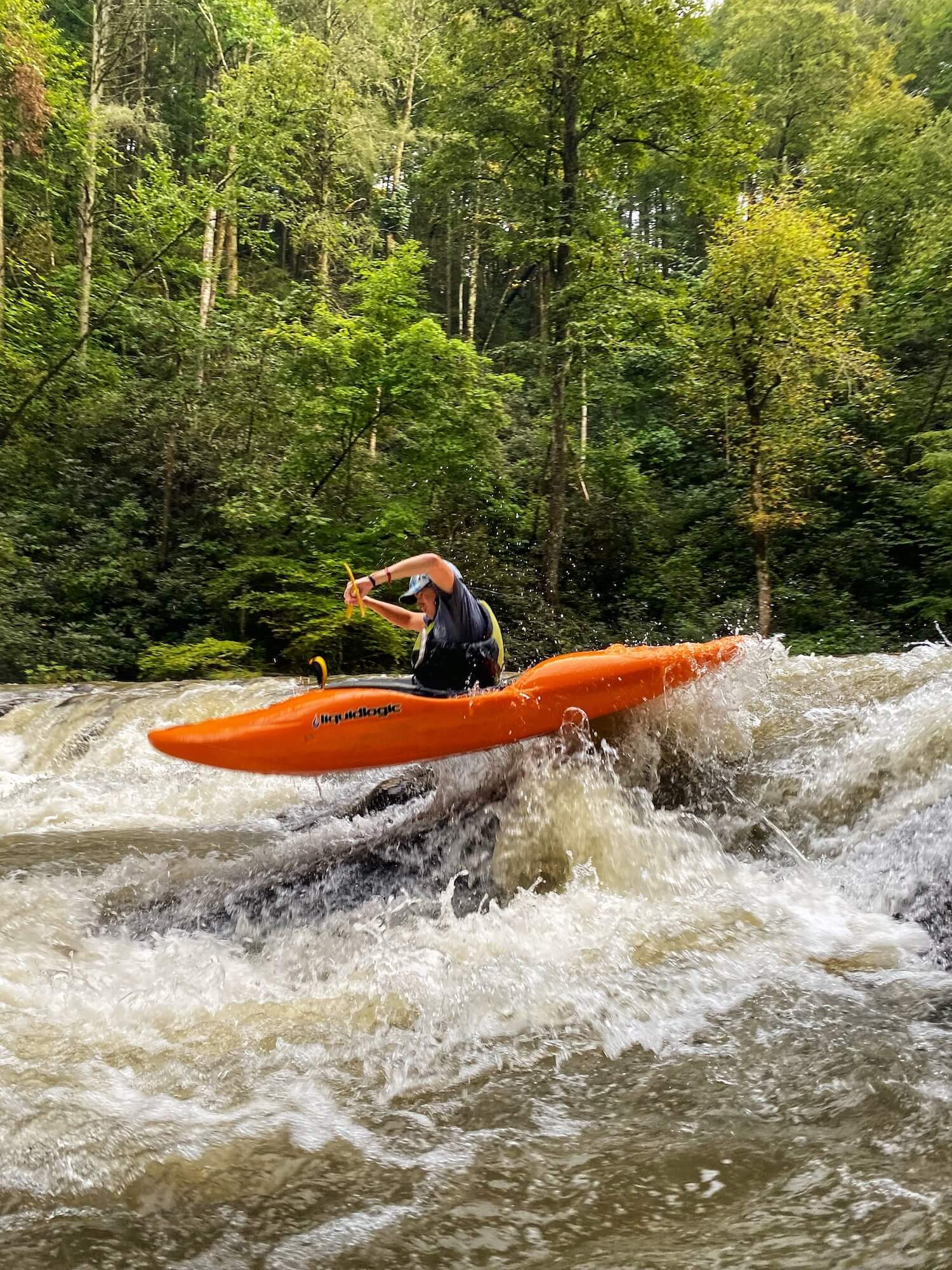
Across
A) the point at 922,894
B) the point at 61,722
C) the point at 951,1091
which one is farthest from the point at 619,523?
the point at 951,1091

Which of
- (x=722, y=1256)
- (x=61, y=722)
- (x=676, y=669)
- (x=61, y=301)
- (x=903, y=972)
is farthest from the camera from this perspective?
(x=61, y=301)

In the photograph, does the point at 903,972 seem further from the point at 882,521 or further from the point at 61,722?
the point at 882,521

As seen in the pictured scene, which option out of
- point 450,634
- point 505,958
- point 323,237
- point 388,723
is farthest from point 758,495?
point 505,958

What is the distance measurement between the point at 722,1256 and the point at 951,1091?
806 mm

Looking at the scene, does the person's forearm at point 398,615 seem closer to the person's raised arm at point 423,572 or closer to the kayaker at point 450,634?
the kayaker at point 450,634

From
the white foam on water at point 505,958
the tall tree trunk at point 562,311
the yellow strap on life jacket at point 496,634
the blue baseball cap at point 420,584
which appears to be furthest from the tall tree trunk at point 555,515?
the blue baseball cap at point 420,584

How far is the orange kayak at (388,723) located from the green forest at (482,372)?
5101 mm

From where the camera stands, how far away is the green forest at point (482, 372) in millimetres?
9453

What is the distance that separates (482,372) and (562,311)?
106 centimetres

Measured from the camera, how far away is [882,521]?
36.6 feet

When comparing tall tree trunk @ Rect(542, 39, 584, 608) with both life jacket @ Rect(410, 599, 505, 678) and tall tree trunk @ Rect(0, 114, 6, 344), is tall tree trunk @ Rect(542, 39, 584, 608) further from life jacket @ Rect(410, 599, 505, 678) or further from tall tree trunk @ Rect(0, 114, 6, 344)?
tall tree trunk @ Rect(0, 114, 6, 344)

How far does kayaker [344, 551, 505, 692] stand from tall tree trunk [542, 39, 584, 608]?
620 cm

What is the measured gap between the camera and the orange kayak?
12.3 feet

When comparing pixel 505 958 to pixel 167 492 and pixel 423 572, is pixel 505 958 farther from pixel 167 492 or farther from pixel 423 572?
pixel 167 492
